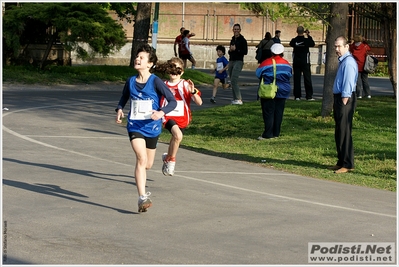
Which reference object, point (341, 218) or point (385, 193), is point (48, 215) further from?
point (385, 193)

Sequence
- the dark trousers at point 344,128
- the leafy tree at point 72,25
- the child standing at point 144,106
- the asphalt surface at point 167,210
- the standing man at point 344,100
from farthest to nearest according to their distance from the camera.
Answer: the leafy tree at point 72,25 < the dark trousers at point 344,128 < the standing man at point 344,100 < the child standing at point 144,106 < the asphalt surface at point 167,210

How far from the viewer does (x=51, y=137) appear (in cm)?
1537

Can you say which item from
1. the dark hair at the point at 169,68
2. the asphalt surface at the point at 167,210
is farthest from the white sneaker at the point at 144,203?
the dark hair at the point at 169,68

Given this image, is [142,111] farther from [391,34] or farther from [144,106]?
[391,34]

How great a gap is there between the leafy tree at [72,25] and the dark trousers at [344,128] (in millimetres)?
17101

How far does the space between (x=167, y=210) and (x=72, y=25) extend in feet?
66.9

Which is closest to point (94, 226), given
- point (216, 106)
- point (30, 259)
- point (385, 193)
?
point (30, 259)

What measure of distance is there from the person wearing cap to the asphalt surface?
82.9 inches

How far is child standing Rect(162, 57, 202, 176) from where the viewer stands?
10922mm

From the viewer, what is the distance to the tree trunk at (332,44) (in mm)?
17562

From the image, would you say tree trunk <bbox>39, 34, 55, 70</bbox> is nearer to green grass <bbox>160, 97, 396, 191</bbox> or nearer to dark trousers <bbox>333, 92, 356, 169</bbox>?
green grass <bbox>160, 97, 396, 191</bbox>

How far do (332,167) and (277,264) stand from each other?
20.7 feet

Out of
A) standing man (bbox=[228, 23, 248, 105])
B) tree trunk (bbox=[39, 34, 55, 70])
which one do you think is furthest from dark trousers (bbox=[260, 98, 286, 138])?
tree trunk (bbox=[39, 34, 55, 70])

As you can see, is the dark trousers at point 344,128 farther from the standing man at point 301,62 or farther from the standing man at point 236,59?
the standing man at point 301,62
